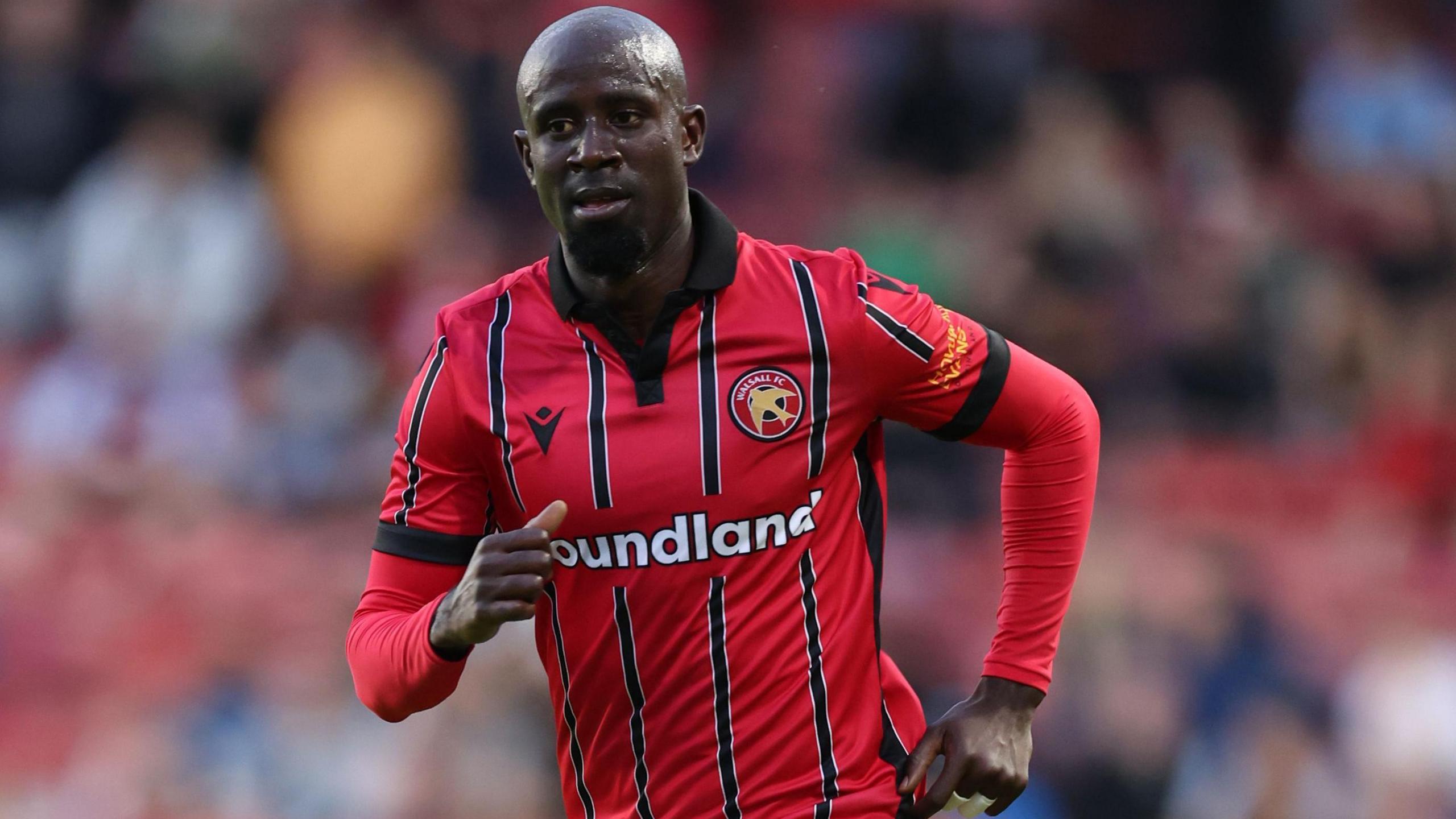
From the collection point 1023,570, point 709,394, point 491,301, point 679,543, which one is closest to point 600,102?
point 491,301

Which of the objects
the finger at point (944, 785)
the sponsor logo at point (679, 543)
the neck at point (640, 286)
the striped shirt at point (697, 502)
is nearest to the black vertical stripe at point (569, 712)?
the striped shirt at point (697, 502)

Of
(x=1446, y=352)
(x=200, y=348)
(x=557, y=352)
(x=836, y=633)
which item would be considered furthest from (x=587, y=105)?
(x=1446, y=352)

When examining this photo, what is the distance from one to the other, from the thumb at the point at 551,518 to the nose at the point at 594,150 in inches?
24.7

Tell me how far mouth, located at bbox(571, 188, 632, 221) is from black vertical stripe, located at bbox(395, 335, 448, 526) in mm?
392

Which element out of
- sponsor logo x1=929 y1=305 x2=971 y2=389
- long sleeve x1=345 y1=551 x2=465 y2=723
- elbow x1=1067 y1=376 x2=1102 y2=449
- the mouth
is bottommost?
long sleeve x1=345 y1=551 x2=465 y2=723

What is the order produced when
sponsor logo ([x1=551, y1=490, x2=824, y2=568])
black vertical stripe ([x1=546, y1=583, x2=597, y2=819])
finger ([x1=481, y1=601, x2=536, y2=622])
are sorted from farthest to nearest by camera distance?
black vertical stripe ([x1=546, y1=583, x2=597, y2=819]) → sponsor logo ([x1=551, y1=490, x2=824, y2=568]) → finger ([x1=481, y1=601, x2=536, y2=622])

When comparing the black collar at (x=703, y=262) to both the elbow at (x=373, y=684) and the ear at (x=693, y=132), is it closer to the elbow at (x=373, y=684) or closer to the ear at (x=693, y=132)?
the ear at (x=693, y=132)

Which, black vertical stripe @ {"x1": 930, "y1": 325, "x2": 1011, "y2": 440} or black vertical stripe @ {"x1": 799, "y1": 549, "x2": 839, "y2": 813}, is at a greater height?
black vertical stripe @ {"x1": 930, "y1": 325, "x2": 1011, "y2": 440}

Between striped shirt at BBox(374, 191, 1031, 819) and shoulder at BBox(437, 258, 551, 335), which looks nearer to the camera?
striped shirt at BBox(374, 191, 1031, 819)

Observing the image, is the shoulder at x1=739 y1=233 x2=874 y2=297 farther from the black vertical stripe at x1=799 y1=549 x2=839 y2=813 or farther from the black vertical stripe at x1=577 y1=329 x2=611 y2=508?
the black vertical stripe at x1=799 y1=549 x2=839 y2=813

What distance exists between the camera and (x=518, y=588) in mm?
3061

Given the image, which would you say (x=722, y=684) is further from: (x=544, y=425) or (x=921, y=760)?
(x=544, y=425)

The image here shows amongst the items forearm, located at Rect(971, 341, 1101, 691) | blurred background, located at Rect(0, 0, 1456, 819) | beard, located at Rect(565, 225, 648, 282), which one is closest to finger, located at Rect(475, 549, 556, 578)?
beard, located at Rect(565, 225, 648, 282)

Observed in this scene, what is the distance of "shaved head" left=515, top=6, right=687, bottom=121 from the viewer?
3.40 m
